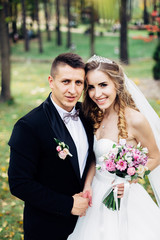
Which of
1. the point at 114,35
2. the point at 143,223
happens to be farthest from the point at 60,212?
the point at 114,35

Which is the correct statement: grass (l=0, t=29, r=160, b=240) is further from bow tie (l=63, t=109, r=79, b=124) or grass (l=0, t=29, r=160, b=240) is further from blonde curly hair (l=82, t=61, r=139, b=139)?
bow tie (l=63, t=109, r=79, b=124)

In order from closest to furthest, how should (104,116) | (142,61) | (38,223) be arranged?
(38,223) → (104,116) → (142,61)

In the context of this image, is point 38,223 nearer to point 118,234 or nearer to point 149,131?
point 118,234

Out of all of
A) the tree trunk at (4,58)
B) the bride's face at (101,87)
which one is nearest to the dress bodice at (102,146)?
the bride's face at (101,87)

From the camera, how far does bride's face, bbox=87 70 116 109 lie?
3020 mm

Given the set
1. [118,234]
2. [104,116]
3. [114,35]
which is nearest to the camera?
[118,234]

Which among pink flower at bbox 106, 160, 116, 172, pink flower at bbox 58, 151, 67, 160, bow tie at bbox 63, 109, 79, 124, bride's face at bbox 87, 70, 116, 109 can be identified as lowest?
pink flower at bbox 106, 160, 116, 172

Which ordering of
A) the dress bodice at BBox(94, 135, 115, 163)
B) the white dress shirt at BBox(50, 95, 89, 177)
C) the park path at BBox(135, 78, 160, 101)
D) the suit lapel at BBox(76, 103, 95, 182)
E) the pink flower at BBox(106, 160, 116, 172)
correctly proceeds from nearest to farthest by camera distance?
the pink flower at BBox(106, 160, 116, 172)
the white dress shirt at BBox(50, 95, 89, 177)
the suit lapel at BBox(76, 103, 95, 182)
the dress bodice at BBox(94, 135, 115, 163)
the park path at BBox(135, 78, 160, 101)

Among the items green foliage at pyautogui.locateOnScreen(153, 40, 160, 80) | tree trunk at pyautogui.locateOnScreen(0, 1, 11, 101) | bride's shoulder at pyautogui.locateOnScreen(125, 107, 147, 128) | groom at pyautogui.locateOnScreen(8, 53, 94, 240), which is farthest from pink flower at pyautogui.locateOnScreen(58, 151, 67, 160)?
green foliage at pyautogui.locateOnScreen(153, 40, 160, 80)

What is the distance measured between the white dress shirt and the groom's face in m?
0.11

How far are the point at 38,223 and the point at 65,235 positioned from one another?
34 centimetres

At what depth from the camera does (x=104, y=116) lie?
3.53 metres

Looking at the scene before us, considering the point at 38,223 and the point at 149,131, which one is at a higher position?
the point at 149,131

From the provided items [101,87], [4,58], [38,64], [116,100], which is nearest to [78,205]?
[101,87]
